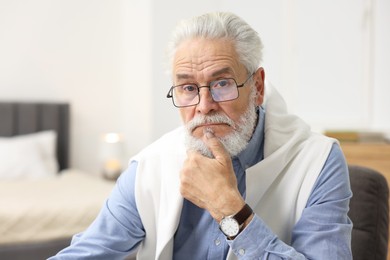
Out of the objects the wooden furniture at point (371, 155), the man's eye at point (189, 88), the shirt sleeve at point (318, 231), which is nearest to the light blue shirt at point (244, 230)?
the shirt sleeve at point (318, 231)

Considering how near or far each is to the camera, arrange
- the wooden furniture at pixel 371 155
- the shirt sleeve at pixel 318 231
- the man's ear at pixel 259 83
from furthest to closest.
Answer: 1. the wooden furniture at pixel 371 155
2. the man's ear at pixel 259 83
3. the shirt sleeve at pixel 318 231

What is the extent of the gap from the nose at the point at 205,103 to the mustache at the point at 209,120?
0.01 meters

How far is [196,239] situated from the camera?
131cm

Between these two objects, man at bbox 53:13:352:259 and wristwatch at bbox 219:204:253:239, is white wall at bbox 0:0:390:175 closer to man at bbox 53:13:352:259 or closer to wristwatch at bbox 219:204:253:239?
man at bbox 53:13:352:259

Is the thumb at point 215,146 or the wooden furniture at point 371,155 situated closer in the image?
the thumb at point 215,146

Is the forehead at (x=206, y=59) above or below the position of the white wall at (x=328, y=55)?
below

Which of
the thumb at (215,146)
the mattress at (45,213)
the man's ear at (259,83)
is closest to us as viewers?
the thumb at (215,146)

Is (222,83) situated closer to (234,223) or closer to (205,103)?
(205,103)

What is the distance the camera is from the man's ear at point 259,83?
1.34m

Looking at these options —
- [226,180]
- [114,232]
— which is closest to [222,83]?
[226,180]

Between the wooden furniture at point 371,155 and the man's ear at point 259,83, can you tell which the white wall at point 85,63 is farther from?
the man's ear at point 259,83

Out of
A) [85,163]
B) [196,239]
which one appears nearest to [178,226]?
[196,239]

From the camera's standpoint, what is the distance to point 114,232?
4.32 ft

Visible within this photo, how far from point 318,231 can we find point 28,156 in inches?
129
